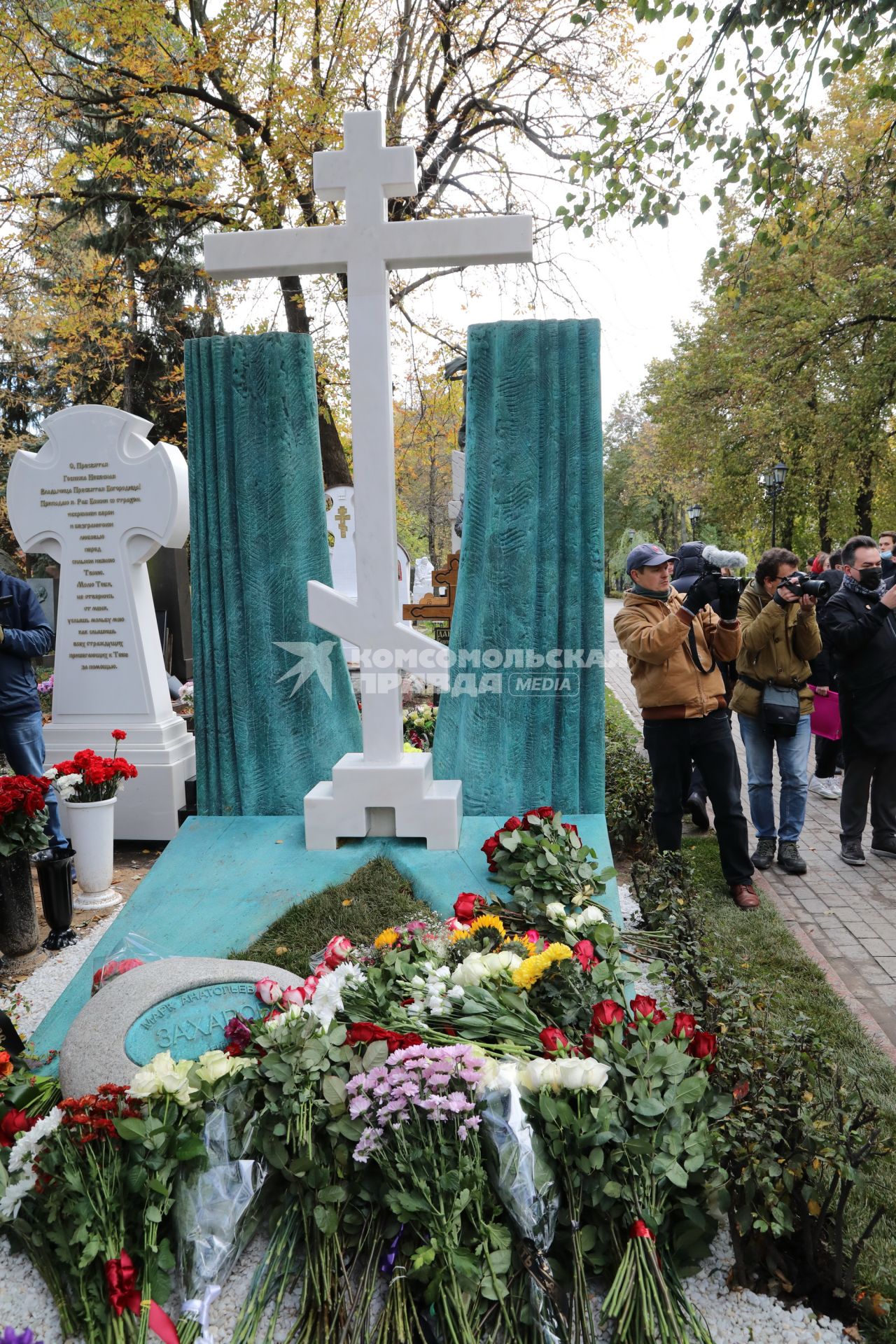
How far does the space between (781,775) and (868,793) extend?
25.1 inches

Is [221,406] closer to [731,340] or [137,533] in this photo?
[137,533]

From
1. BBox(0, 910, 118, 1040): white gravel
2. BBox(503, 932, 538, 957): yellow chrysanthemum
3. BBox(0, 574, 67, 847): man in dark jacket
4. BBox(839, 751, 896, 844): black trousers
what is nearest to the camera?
BBox(503, 932, 538, 957): yellow chrysanthemum

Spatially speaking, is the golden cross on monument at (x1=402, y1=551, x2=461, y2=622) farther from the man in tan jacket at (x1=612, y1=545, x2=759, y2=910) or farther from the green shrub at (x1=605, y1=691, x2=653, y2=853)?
the green shrub at (x1=605, y1=691, x2=653, y2=853)

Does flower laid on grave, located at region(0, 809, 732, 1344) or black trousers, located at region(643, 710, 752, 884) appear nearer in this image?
flower laid on grave, located at region(0, 809, 732, 1344)

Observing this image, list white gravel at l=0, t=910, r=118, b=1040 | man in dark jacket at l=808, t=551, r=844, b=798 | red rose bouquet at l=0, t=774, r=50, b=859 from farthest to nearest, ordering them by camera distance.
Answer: man in dark jacket at l=808, t=551, r=844, b=798 < red rose bouquet at l=0, t=774, r=50, b=859 < white gravel at l=0, t=910, r=118, b=1040

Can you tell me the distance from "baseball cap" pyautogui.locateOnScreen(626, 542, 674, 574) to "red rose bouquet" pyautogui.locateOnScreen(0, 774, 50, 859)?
286cm

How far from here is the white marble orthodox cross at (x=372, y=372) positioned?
3.14 meters

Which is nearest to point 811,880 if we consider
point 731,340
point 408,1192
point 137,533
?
point 408,1192

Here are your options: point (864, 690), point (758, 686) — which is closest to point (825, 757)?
point (864, 690)

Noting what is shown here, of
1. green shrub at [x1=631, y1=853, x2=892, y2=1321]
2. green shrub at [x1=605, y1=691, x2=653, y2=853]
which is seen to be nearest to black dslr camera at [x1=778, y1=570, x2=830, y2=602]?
green shrub at [x1=605, y1=691, x2=653, y2=853]

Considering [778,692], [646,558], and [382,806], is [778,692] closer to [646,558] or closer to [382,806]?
[646,558]

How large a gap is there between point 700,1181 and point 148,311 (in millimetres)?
17445

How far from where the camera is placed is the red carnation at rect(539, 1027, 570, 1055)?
2096 millimetres

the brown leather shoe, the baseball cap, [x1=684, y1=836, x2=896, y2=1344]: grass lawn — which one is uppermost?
the baseball cap
